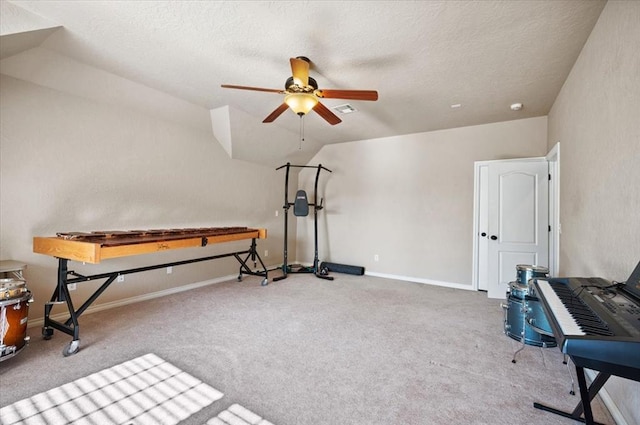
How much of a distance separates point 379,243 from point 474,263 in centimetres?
163

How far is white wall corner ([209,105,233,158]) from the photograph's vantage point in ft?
13.9

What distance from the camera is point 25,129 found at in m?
2.85

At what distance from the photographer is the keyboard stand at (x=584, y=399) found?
3.68ft

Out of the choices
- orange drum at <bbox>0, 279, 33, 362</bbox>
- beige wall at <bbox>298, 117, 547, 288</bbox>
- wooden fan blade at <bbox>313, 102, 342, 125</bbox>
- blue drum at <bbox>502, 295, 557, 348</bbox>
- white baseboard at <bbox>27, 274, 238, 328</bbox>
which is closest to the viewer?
orange drum at <bbox>0, 279, 33, 362</bbox>

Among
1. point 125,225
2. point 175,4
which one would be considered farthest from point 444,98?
point 125,225

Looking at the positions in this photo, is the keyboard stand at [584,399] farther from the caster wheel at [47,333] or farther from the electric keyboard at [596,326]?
the caster wheel at [47,333]

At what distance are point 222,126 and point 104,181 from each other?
5.74 feet

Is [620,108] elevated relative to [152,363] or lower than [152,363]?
elevated

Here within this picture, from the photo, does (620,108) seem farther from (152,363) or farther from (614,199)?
(152,363)

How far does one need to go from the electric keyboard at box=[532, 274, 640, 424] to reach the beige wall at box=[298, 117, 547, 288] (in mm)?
3302

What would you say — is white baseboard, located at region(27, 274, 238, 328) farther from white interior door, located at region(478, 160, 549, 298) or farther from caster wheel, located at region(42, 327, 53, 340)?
white interior door, located at region(478, 160, 549, 298)

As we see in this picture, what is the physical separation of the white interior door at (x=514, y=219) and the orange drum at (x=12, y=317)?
5.17 metres

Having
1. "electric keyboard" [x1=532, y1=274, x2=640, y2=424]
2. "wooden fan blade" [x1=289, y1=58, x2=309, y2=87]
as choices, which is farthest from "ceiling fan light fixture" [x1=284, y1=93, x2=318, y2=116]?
"electric keyboard" [x1=532, y1=274, x2=640, y2=424]

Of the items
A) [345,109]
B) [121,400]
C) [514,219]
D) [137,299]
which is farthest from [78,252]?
[514,219]
